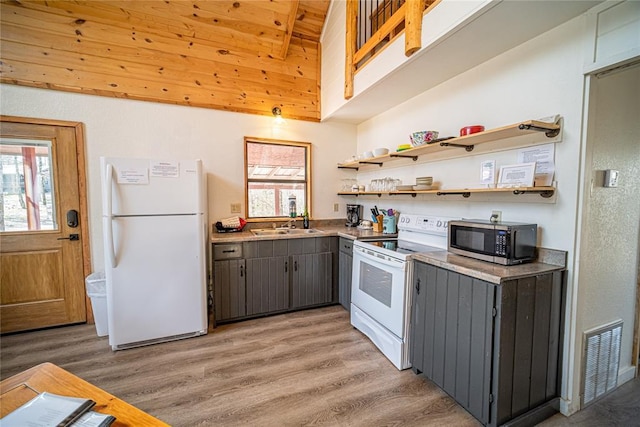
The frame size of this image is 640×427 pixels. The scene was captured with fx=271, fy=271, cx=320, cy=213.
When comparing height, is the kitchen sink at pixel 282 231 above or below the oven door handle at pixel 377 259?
above

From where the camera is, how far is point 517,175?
184cm

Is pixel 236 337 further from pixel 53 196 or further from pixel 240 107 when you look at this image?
pixel 240 107

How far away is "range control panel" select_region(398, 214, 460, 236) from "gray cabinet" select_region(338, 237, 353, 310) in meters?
0.61

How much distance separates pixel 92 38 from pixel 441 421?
174 inches

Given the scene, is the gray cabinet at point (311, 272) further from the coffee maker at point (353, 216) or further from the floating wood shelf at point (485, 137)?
the floating wood shelf at point (485, 137)

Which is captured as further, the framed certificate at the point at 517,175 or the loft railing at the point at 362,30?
the loft railing at the point at 362,30

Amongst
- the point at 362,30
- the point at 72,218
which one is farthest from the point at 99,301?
the point at 362,30

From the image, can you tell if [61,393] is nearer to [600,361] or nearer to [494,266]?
[494,266]

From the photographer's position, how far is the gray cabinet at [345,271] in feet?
9.90

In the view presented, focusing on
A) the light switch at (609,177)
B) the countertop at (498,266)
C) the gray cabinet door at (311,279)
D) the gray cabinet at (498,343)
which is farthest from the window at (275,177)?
the light switch at (609,177)

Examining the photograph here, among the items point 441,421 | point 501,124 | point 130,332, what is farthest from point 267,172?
point 441,421

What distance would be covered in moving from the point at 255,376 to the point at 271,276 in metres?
1.08

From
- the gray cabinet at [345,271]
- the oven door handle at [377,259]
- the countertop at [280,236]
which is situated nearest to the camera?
the oven door handle at [377,259]

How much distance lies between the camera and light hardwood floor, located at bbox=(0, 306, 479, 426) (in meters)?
1.70
